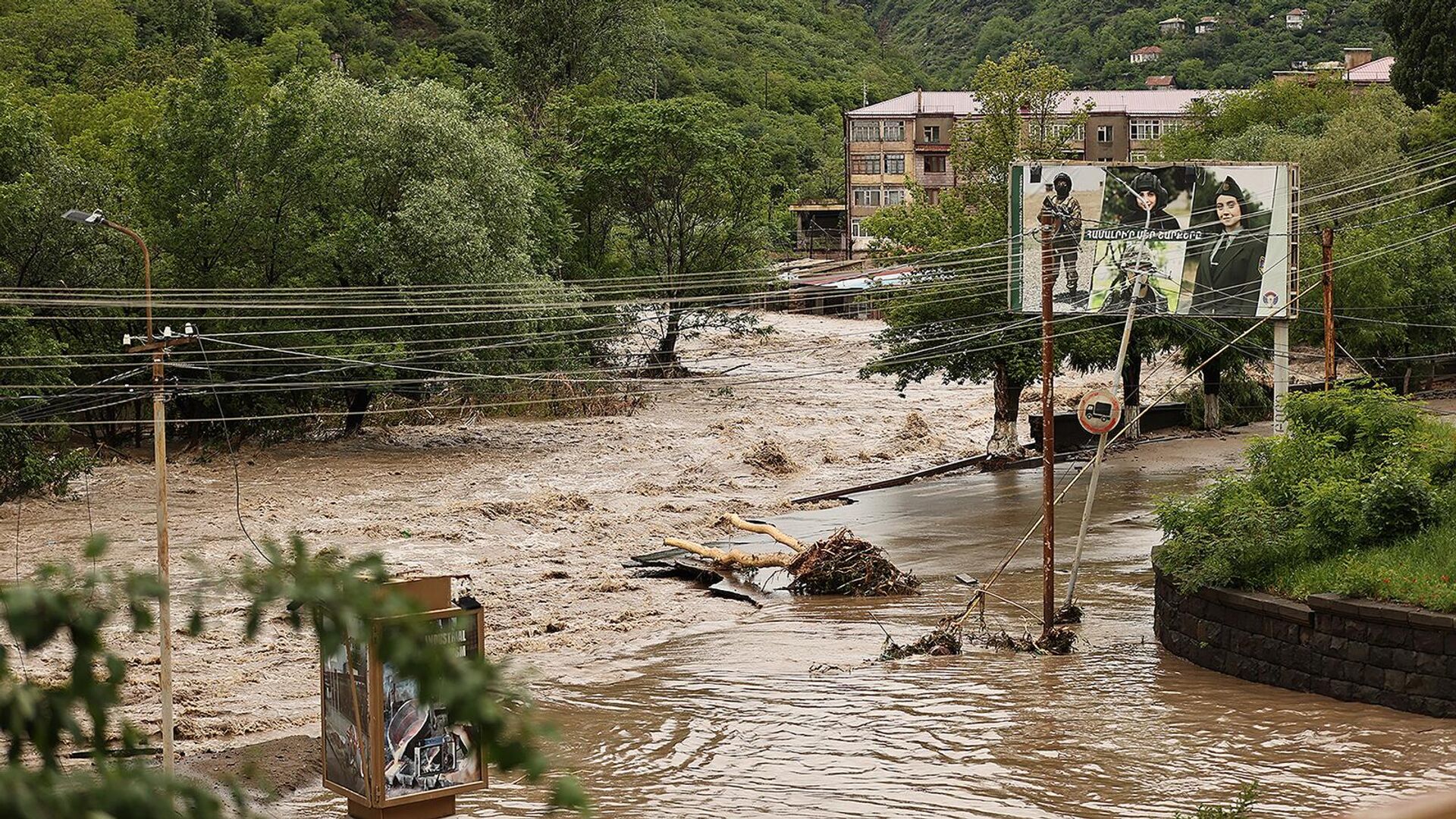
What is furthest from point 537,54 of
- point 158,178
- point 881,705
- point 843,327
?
point 881,705

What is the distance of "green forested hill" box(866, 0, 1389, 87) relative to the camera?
433 ft

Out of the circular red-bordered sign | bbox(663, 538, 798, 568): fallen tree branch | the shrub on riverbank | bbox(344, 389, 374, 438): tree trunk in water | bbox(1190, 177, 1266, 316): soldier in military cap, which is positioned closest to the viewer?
the shrub on riverbank

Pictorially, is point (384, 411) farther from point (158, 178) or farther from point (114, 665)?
point (114, 665)

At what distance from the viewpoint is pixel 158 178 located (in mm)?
41906

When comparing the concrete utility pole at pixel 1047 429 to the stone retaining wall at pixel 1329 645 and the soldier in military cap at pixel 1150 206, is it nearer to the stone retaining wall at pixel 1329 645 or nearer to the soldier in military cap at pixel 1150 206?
the stone retaining wall at pixel 1329 645

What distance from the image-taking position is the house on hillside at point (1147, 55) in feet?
453

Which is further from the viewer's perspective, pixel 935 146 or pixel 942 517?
pixel 935 146

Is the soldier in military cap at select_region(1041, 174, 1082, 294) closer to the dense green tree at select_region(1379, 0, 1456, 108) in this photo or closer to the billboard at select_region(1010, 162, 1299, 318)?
the billboard at select_region(1010, 162, 1299, 318)

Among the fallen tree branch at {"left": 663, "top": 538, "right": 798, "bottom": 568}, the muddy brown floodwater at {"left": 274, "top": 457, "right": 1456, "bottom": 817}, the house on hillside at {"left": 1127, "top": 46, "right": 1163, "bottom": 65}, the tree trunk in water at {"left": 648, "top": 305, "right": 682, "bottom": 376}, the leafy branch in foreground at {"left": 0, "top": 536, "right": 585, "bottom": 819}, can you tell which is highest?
the house on hillside at {"left": 1127, "top": 46, "right": 1163, "bottom": 65}

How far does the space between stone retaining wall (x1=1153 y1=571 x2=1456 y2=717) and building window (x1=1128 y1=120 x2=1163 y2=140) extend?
83.7 metres

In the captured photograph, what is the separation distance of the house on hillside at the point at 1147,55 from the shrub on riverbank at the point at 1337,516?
12436cm

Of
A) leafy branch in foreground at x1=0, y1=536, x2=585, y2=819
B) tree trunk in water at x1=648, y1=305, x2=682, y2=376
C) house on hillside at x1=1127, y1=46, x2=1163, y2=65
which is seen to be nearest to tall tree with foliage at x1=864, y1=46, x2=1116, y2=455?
tree trunk in water at x1=648, y1=305, x2=682, y2=376

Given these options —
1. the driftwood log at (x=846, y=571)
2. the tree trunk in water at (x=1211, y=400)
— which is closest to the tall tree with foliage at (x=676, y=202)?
the tree trunk in water at (x=1211, y=400)

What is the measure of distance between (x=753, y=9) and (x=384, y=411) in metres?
108
